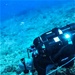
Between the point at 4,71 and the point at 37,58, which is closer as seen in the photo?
the point at 37,58

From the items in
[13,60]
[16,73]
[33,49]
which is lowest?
[16,73]

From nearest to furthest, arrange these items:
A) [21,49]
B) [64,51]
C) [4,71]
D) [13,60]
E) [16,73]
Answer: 1. [64,51]
2. [16,73]
3. [4,71]
4. [13,60]
5. [21,49]

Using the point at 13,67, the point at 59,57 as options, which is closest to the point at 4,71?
the point at 13,67

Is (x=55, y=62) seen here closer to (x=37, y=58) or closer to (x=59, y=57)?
(x=59, y=57)

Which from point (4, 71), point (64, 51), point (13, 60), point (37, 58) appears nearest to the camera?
point (64, 51)

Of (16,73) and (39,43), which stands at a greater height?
(39,43)

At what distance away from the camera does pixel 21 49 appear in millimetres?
9461

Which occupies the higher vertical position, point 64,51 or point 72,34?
point 72,34

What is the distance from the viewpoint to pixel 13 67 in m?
7.45

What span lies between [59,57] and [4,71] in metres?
4.85

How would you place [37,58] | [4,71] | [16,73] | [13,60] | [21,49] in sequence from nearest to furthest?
[37,58] < [16,73] < [4,71] < [13,60] < [21,49]

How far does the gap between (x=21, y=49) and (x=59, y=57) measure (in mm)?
6385

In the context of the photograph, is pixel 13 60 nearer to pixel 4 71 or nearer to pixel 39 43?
pixel 4 71

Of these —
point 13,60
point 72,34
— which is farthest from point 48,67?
point 13,60
